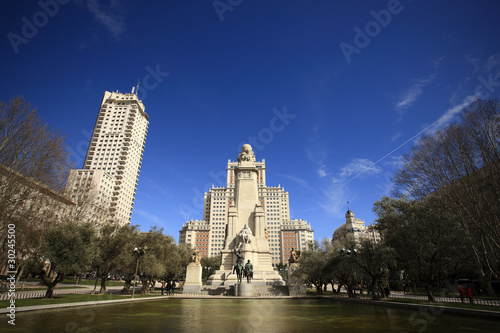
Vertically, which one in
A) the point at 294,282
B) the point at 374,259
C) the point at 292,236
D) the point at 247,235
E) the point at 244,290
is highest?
the point at 292,236

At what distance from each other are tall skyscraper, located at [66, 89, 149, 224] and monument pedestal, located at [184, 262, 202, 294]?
6805 centimetres

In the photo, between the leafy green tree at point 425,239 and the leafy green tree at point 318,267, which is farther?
the leafy green tree at point 318,267

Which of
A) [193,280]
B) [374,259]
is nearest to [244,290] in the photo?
[193,280]

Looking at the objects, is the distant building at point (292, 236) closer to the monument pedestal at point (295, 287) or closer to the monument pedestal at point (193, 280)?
the monument pedestal at point (295, 287)

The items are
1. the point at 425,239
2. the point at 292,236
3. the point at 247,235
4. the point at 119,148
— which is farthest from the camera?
the point at 292,236

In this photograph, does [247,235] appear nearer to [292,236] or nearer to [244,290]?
[244,290]

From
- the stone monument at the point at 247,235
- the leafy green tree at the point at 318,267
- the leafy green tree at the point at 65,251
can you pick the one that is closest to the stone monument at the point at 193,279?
the stone monument at the point at 247,235

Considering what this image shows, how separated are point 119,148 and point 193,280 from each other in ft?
275

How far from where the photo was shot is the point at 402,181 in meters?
28.0

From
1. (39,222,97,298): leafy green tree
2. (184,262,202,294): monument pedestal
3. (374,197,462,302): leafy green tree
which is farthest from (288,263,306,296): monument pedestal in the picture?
(39,222,97,298): leafy green tree

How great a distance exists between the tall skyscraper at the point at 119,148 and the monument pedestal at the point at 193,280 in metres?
68.0

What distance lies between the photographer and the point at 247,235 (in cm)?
3262

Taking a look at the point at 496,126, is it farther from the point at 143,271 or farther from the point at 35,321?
the point at 143,271

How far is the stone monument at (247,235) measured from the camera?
30.8 metres
